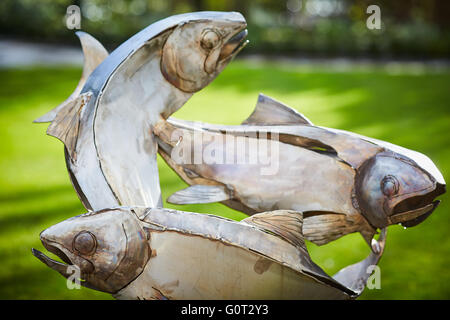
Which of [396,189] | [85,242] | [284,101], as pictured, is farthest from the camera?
[284,101]

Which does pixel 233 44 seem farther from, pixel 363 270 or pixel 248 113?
pixel 248 113

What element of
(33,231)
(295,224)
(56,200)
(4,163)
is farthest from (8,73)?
(295,224)

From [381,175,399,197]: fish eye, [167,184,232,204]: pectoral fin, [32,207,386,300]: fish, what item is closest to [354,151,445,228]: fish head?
[381,175,399,197]: fish eye

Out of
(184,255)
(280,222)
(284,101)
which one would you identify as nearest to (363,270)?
(280,222)

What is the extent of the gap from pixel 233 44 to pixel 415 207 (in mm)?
1047

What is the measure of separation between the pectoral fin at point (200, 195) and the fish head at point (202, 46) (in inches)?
19.1

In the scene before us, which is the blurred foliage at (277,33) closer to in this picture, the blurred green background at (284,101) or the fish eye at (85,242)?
the blurred green background at (284,101)

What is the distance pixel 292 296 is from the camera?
2.21 m

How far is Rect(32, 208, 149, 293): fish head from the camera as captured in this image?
78.8 inches

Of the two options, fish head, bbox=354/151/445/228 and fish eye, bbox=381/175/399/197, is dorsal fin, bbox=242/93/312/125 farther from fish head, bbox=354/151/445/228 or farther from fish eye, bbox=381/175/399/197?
fish eye, bbox=381/175/399/197

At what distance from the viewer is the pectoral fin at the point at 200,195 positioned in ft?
8.09

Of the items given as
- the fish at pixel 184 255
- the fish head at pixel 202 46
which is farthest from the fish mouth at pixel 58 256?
the fish head at pixel 202 46

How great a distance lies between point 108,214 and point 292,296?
2.57 feet

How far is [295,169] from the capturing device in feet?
8.48
